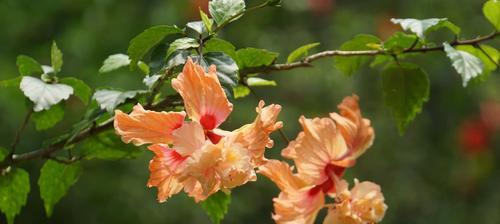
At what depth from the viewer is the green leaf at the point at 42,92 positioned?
0.97 metres

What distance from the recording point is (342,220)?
907mm

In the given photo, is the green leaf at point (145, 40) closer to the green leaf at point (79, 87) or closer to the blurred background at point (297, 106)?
the green leaf at point (79, 87)

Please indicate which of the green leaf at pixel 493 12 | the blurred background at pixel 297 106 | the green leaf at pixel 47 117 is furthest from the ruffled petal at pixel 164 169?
the blurred background at pixel 297 106

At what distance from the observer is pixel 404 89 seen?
3.48 feet

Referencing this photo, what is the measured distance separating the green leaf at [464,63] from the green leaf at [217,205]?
280mm

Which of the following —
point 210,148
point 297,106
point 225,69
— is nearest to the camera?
point 210,148

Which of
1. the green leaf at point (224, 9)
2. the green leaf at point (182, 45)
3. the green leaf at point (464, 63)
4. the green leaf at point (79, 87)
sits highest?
the green leaf at point (224, 9)

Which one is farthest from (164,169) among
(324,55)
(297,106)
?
(297,106)

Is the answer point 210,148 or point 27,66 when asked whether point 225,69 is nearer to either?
point 210,148

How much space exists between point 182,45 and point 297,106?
3240mm

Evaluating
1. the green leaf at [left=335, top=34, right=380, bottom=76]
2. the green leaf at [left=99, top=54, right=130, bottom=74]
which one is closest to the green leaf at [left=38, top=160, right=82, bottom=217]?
the green leaf at [left=99, top=54, right=130, bottom=74]

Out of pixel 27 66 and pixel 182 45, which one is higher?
pixel 182 45

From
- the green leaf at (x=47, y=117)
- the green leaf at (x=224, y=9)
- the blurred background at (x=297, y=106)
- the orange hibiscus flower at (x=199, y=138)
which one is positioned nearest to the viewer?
the orange hibiscus flower at (x=199, y=138)

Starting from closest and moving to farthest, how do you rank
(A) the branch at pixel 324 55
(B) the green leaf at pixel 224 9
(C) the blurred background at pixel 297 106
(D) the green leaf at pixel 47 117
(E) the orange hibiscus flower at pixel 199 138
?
(E) the orange hibiscus flower at pixel 199 138 < (B) the green leaf at pixel 224 9 < (A) the branch at pixel 324 55 < (D) the green leaf at pixel 47 117 < (C) the blurred background at pixel 297 106
